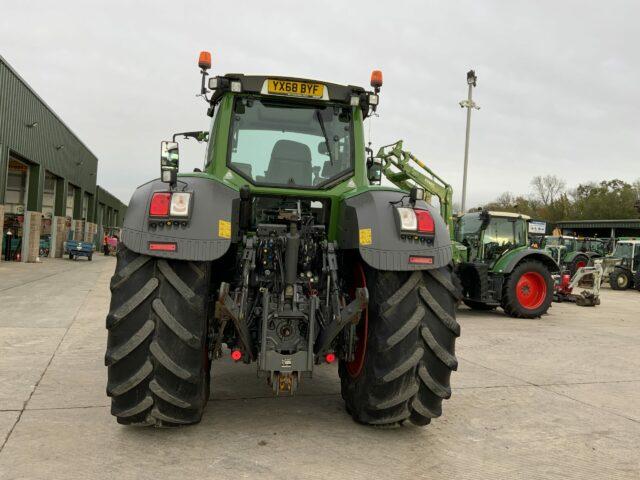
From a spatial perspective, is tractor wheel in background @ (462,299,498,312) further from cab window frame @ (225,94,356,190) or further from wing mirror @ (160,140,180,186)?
wing mirror @ (160,140,180,186)

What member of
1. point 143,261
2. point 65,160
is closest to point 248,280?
point 143,261

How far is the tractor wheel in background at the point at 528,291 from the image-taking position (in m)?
11.4

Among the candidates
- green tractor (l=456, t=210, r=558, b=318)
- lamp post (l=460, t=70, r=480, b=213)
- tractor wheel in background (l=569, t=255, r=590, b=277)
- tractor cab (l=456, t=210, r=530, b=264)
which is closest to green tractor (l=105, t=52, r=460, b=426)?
green tractor (l=456, t=210, r=558, b=318)

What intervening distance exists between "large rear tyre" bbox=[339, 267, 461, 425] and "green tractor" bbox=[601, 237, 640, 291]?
23.1 meters

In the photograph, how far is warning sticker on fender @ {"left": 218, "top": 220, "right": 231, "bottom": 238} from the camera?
3391 mm

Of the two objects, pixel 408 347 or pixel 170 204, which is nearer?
pixel 170 204

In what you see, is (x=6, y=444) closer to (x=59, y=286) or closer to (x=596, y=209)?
(x=59, y=286)

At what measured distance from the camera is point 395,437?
3.61 m

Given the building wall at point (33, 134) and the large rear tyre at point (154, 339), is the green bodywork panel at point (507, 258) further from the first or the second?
the building wall at point (33, 134)

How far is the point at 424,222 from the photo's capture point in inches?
142

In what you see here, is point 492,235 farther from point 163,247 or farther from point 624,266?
point 624,266

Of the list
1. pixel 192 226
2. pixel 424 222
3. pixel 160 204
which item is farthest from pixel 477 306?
pixel 160 204

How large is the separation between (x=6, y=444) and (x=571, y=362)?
618 cm

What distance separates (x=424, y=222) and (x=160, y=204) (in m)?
1.72
